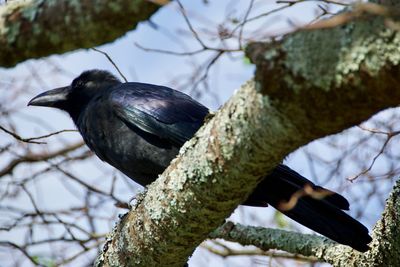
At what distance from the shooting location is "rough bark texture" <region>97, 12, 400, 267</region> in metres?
2.52

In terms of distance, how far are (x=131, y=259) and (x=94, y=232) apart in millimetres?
2291

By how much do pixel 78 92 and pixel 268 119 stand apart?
355 centimetres

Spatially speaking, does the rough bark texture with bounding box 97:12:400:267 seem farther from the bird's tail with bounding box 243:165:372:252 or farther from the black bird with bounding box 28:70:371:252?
the black bird with bounding box 28:70:371:252

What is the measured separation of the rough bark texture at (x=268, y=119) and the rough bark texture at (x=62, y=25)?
0.47 meters

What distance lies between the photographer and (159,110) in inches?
212

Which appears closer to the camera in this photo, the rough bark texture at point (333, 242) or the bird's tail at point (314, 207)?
the rough bark texture at point (333, 242)

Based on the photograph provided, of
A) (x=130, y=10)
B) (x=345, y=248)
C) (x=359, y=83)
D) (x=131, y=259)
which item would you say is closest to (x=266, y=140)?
(x=359, y=83)

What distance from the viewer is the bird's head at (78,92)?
20.1 feet

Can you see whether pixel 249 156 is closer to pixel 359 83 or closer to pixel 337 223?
pixel 359 83

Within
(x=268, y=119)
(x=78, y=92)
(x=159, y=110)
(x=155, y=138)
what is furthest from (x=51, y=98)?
(x=268, y=119)

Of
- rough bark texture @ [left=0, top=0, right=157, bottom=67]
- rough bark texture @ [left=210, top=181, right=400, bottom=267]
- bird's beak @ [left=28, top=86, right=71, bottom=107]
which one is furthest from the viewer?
bird's beak @ [left=28, top=86, right=71, bottom=107]

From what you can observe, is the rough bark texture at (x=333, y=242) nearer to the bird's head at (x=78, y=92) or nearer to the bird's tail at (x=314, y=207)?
the bird's tail at (x=314, y=207)

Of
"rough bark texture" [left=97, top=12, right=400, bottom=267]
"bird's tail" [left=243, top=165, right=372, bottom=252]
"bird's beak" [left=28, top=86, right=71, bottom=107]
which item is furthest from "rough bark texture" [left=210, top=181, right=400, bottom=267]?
"bird's beak" [left=28, top=86, right=71, bottom=107]

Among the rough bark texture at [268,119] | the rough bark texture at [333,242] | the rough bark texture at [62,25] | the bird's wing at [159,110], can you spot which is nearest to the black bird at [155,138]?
the bird's wing at [159,110]
